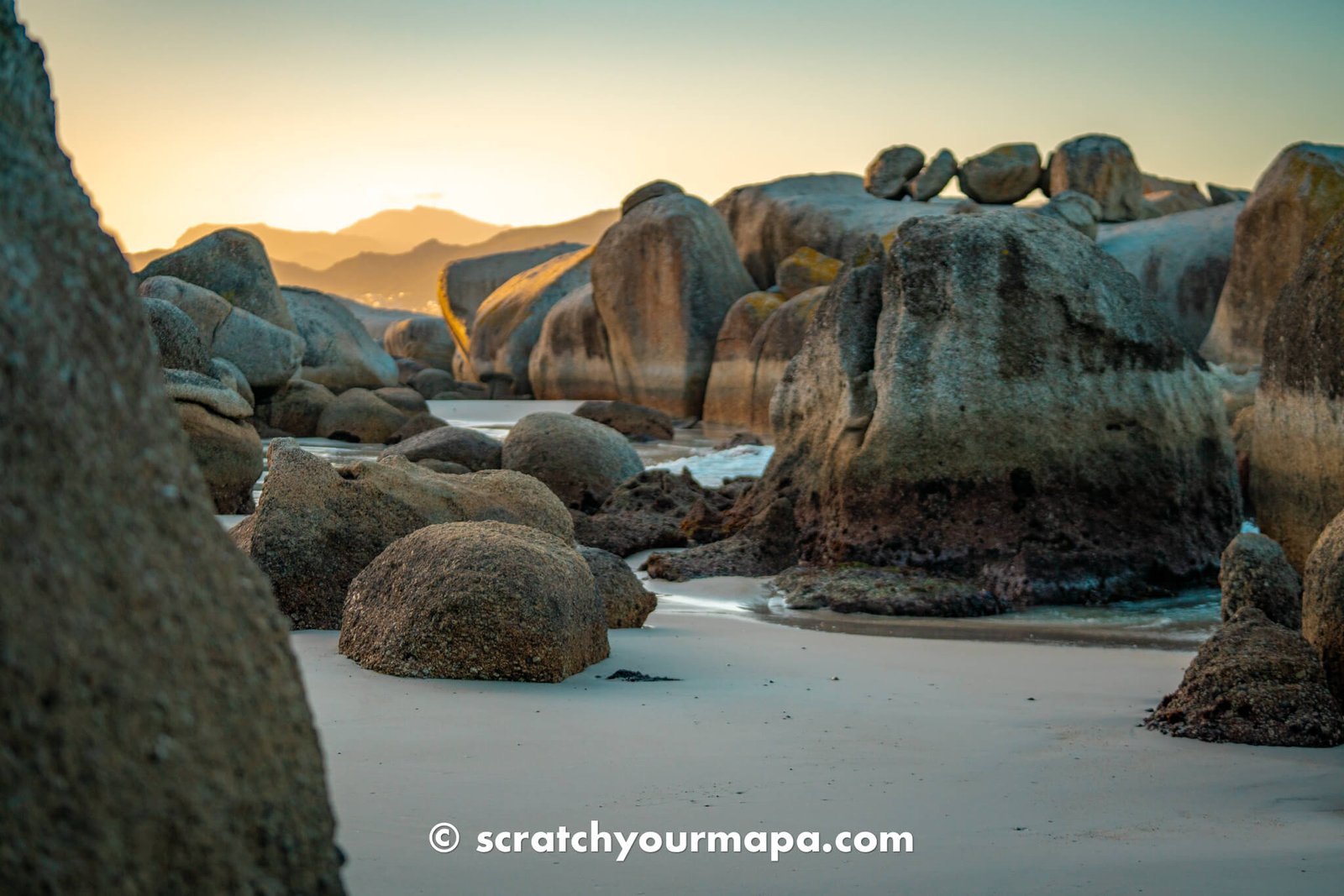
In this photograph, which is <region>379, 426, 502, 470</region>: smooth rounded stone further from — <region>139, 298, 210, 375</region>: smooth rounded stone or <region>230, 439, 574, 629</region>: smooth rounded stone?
<region>230, 439, 574, 629</region>: smooth rounded stone

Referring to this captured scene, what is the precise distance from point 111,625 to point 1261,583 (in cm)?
476

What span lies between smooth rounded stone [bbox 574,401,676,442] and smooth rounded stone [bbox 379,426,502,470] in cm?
677

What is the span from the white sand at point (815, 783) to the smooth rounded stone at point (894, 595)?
211 cm

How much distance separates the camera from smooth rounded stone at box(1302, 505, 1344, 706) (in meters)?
4.07

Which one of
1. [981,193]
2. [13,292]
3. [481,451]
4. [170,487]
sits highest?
[981,193]

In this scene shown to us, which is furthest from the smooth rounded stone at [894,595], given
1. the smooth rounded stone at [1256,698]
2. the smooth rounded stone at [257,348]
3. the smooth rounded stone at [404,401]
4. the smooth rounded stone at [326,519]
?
the smooth rounded stone at [404,401]

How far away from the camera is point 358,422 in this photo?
61.3 feet

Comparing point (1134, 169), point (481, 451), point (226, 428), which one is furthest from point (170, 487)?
point (1134, 169)

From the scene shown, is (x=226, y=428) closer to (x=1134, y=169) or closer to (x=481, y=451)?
(x=481, y=451)

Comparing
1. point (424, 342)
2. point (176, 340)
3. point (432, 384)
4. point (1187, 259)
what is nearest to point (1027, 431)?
point (176, 340)

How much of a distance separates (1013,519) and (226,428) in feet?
19.2

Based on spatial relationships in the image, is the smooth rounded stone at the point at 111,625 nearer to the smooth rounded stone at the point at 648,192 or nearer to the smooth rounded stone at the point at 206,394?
the smooth rounded stone at the point at 206,394

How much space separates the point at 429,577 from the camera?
4715 millimetres

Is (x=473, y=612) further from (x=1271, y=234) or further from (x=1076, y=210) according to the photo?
(x=1076, y=210)
